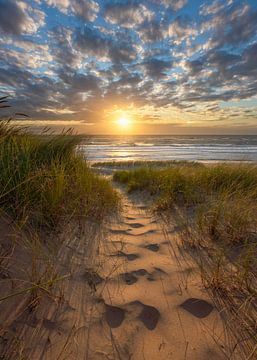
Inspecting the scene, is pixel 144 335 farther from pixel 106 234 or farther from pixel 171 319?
pixel 106 234

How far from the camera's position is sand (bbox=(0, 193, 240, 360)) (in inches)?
56.2

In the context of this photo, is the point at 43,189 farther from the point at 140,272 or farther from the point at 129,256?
the point at 140,272

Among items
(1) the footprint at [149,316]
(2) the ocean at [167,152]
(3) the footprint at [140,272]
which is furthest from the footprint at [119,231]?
(2) the ocean at [167,152]

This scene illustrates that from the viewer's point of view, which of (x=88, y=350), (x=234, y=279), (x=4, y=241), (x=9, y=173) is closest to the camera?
(x=88, y=350)

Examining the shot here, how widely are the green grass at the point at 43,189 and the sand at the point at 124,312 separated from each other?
48 cm

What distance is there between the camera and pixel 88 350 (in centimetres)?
142

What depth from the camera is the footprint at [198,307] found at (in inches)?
68.3

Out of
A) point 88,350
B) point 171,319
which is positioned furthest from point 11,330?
point 171,319

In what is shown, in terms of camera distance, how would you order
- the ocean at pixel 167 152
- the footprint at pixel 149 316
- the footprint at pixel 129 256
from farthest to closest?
the ocean at pixel 167 152, the footprint at pixel 129 256, the footprint at pixel 149 316

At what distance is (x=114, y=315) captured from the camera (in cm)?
172

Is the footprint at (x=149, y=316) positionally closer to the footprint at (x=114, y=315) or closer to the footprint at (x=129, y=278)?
the footprint at (x=114, y=315)

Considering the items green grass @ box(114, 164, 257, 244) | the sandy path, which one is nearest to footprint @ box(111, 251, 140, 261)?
the sandy path

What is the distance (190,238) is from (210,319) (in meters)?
1.19

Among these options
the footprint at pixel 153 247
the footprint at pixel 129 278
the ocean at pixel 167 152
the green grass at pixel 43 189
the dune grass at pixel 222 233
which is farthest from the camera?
the ocean at pixel 167 152
